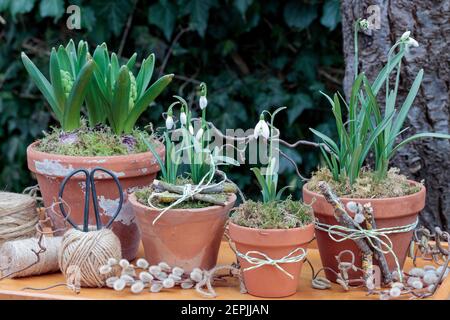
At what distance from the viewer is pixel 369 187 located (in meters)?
1.43

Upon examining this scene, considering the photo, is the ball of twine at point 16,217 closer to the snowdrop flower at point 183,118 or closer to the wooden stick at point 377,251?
the snowdrop flower at point 183,118

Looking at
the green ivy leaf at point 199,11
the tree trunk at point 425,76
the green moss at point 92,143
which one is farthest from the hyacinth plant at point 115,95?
the green ivy leaf at point 199,11

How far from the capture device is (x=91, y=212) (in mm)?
1548

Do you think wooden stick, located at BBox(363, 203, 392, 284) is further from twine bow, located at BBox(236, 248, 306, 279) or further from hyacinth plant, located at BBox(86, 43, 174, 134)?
hyacinth plant, located at BBox(86, 43, 174, 134)

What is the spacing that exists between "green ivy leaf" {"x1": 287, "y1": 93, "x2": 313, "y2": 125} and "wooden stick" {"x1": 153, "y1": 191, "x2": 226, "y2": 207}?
52.4 inches

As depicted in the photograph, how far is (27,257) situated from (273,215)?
0.48m

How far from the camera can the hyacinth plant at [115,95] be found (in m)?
1.57

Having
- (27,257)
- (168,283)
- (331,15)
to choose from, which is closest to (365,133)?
(168,283)

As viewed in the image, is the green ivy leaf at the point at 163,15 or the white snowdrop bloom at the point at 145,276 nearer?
the white snowdrop bloom at the point at 145,276

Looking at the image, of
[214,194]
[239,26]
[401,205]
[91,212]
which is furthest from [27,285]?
[239,26]

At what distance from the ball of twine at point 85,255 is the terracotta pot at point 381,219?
383mm

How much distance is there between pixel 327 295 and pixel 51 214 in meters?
0.59

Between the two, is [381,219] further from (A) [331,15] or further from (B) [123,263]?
(A) [331,15]

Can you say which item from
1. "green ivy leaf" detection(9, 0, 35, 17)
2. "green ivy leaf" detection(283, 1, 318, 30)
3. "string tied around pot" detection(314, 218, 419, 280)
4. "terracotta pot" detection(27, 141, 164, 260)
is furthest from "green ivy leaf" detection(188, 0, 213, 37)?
"string tied around pot" detection(314, 218, 419, 280)
